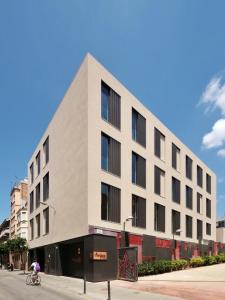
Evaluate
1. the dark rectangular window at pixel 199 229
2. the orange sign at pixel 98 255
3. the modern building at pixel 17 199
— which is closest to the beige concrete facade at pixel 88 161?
the orange sign at pixel 98 255

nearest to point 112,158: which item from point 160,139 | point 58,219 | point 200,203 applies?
point 58,219

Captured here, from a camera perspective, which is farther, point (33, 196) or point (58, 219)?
point (33, 196)

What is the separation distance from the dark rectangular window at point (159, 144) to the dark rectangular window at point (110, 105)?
9434 millimetres

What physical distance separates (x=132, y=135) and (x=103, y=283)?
1607 cm

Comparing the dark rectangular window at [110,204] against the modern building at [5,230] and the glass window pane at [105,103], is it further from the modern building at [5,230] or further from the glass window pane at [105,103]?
the modern building at [5,230]

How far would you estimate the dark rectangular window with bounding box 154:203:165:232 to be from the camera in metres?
44.6

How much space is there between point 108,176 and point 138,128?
849cm

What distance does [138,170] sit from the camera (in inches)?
1613

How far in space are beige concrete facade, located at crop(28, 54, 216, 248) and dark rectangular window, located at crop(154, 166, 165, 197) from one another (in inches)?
19.9

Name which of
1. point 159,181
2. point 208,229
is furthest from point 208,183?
point 159,181

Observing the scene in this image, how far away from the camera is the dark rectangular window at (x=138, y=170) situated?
4047 centimetres

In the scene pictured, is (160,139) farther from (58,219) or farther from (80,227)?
(80,227)

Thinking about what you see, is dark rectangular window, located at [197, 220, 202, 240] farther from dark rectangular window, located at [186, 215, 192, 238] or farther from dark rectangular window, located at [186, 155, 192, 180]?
dark rectangular window, located at [186, 155, 192, 180]

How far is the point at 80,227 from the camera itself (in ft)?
110
